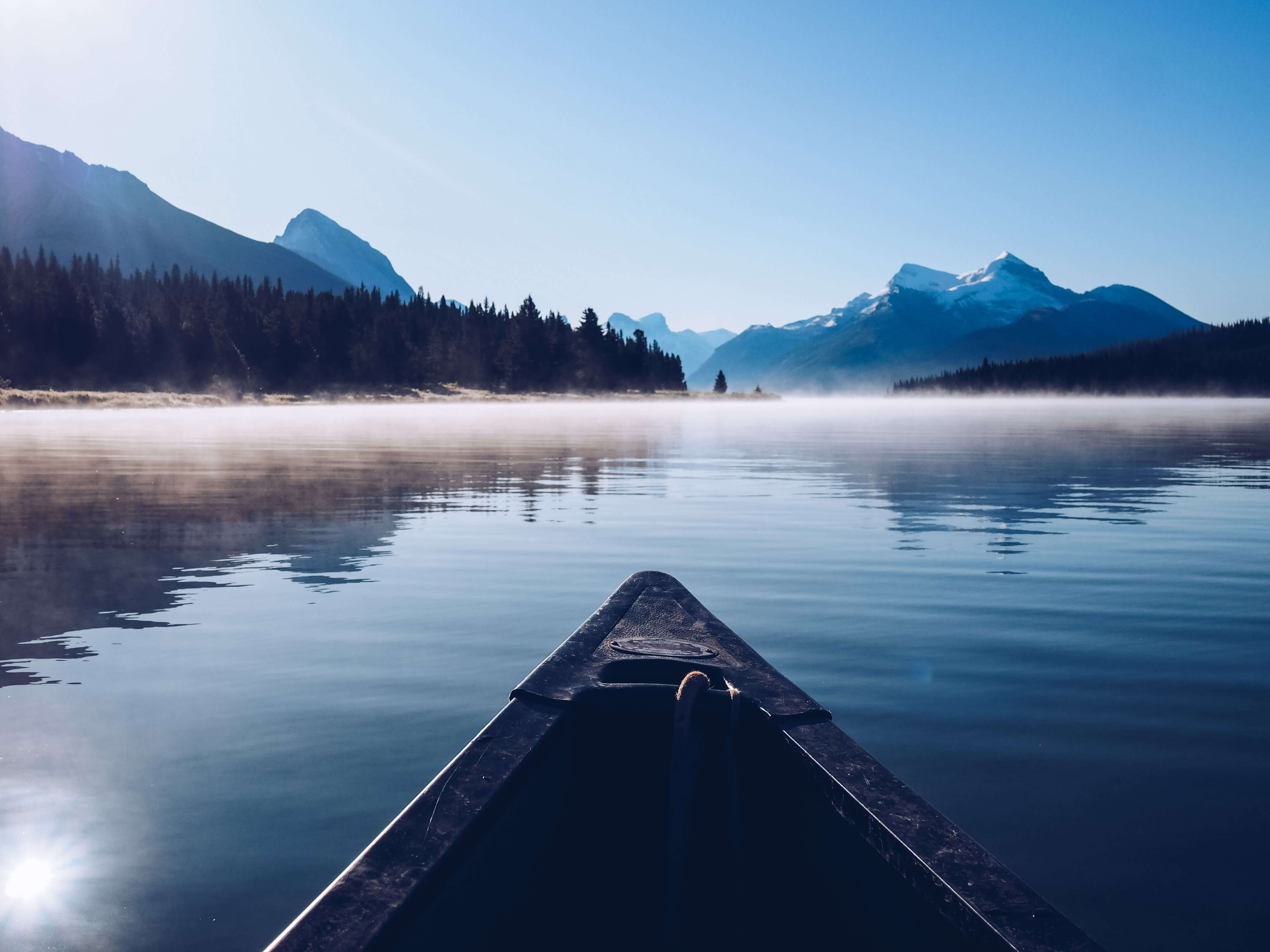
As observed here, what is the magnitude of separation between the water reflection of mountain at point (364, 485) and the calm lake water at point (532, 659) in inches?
5.3

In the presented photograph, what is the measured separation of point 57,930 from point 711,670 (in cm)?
337

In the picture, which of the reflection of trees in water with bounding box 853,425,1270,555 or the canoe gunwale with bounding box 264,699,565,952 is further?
the reflection of trees in water with bounding box 853,425,1270,555

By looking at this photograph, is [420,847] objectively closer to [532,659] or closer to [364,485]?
[532,659]

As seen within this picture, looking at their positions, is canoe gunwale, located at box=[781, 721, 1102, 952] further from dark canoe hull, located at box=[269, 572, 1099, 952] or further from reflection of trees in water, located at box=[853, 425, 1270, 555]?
reflection of trees in water, located at box=[853, 425, 1270, 555]

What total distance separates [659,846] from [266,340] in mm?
154011

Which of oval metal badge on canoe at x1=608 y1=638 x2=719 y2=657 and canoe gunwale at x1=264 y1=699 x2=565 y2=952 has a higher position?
oval metal badge on canoe at x1=608 y1=638 x2=719 y2=657

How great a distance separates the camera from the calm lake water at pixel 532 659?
184 inches

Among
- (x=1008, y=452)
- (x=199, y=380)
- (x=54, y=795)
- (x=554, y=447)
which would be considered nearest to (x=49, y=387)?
(x=199, y=380)

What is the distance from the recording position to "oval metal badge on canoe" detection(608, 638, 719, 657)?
17.7 ft

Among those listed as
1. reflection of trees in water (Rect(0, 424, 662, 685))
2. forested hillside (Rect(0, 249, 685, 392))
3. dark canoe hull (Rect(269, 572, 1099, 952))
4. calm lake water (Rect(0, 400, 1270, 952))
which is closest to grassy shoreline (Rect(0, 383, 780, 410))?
forested hillside (Rect(0, 249, 685, 392))

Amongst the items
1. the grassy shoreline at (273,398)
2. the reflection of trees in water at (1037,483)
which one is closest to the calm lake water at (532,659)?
the reflection of trees in water at (1037,483)

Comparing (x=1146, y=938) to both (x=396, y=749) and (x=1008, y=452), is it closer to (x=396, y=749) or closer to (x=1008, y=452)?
(x=396, y=749)

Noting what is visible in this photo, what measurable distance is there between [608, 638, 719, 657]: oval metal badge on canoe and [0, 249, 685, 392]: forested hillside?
150 meters

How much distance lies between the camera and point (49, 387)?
5153 inches
